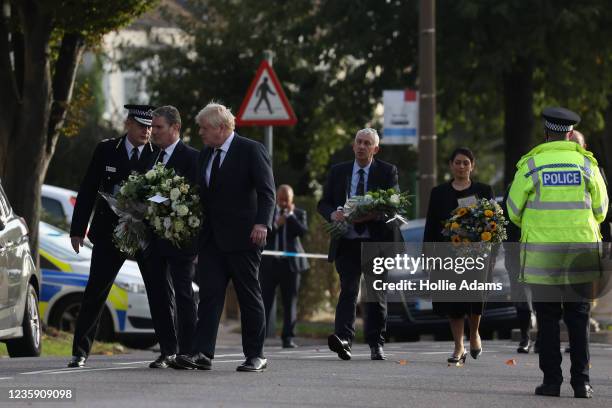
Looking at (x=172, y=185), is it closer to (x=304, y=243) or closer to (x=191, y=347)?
(x=191, y=347)

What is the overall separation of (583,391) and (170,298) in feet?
9.84

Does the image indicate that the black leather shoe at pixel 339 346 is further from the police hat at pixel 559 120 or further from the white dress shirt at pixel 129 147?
the police hat at pixel 559 120

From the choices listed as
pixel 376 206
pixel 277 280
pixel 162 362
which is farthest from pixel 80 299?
pixel 162 362

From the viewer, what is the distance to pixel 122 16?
1702 centimetres

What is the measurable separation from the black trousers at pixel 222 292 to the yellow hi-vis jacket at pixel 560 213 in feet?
6.36

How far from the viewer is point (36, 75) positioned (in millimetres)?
17047

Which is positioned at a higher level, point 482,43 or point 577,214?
point 482,43

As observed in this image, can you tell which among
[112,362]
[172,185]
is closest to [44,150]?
[112,362]

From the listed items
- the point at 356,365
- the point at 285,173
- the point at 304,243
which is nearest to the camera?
the point at 356,365

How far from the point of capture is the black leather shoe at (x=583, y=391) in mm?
10406

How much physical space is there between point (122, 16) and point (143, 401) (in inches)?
319

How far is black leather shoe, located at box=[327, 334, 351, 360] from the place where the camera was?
43.2ft

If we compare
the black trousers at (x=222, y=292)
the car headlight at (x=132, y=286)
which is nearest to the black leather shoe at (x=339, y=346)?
the black trousers at (x=222, y=292)

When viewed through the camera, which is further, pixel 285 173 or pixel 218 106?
pixel 285 173
